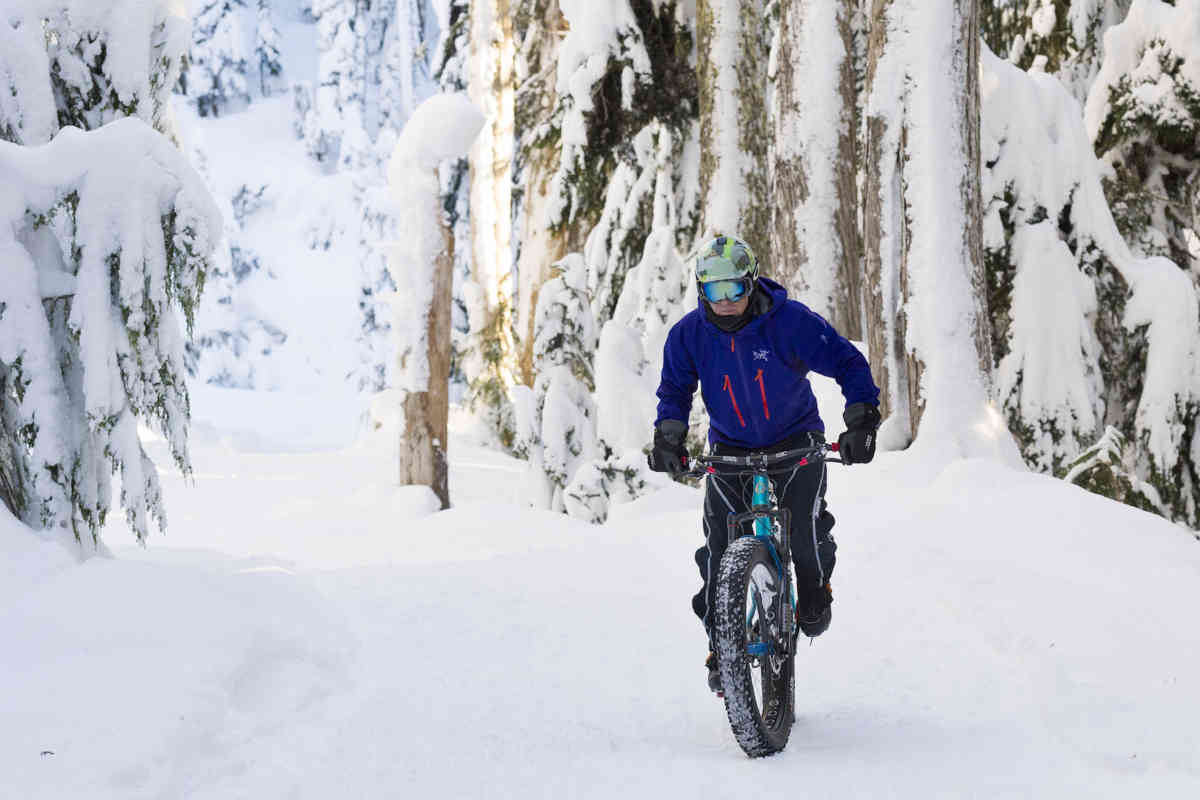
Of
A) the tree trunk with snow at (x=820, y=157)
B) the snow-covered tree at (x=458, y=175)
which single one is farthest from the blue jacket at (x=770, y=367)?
the snow-covered tree at (x=458, y=175)

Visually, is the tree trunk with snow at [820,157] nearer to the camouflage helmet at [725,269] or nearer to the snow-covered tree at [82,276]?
the snow-covered tree at [82,276]

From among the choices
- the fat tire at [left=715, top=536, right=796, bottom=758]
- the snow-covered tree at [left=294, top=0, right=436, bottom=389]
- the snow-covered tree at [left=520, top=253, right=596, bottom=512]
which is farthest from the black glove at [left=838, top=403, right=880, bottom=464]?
the snow-covered tree at [left=294, top=0, right=436, bottom=389]

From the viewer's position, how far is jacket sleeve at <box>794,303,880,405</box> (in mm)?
4027

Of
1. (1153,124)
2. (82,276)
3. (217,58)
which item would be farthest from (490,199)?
(217,58)

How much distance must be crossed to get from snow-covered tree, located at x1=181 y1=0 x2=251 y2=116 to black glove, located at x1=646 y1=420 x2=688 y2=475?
4504 centimetres

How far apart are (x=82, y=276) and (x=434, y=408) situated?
26.6 ft

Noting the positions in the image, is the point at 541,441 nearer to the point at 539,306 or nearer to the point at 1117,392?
the point at 539,306

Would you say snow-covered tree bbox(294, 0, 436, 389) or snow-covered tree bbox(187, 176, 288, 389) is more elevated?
snow-covered tree bbox(294, 0, 436, 389)

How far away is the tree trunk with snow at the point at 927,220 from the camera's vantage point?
7.95 metres

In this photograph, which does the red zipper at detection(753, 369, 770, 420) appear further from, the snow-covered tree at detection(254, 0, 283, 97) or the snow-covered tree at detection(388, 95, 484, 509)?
the snow-covered tree at detection(254, 0, 283, 97)

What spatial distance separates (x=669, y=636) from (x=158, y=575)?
96.6 inches

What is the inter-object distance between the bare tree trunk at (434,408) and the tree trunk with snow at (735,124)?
3.25 metres

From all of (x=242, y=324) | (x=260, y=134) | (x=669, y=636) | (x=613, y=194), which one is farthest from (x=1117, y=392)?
(x=260, y=134)

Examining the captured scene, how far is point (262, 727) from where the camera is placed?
4008 mm
